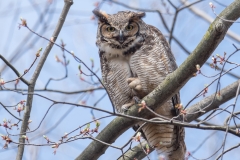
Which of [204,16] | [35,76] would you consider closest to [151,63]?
[35,76]

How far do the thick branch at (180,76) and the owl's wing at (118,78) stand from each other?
0.54 metres

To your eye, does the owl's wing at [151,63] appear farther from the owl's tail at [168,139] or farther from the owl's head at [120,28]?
the owl's tail at [168,139]

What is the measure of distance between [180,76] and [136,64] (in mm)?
916

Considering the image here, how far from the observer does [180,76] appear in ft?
10.2

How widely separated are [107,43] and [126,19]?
0.30 meters

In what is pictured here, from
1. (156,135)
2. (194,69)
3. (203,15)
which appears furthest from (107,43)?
(203,15)

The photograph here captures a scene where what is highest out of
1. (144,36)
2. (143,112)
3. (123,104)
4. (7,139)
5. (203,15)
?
(203,15)

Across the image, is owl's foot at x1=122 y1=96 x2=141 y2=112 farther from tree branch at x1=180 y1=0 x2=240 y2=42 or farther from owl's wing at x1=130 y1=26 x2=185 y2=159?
tree branch at x1=180 y1=0 x2=240 y2=42

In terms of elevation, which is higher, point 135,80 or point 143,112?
point 135,80

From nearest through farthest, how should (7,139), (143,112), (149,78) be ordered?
(7,139) → (143,112) → (149,78)

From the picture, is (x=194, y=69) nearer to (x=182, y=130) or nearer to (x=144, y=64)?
(x=144, y=64)

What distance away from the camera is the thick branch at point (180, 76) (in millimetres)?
2863

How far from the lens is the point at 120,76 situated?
402 centimetres

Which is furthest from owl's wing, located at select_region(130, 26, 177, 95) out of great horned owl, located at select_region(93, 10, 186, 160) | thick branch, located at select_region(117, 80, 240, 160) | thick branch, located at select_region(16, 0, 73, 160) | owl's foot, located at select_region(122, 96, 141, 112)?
thick branch, located at select_region(16, 0, 73, 160)
